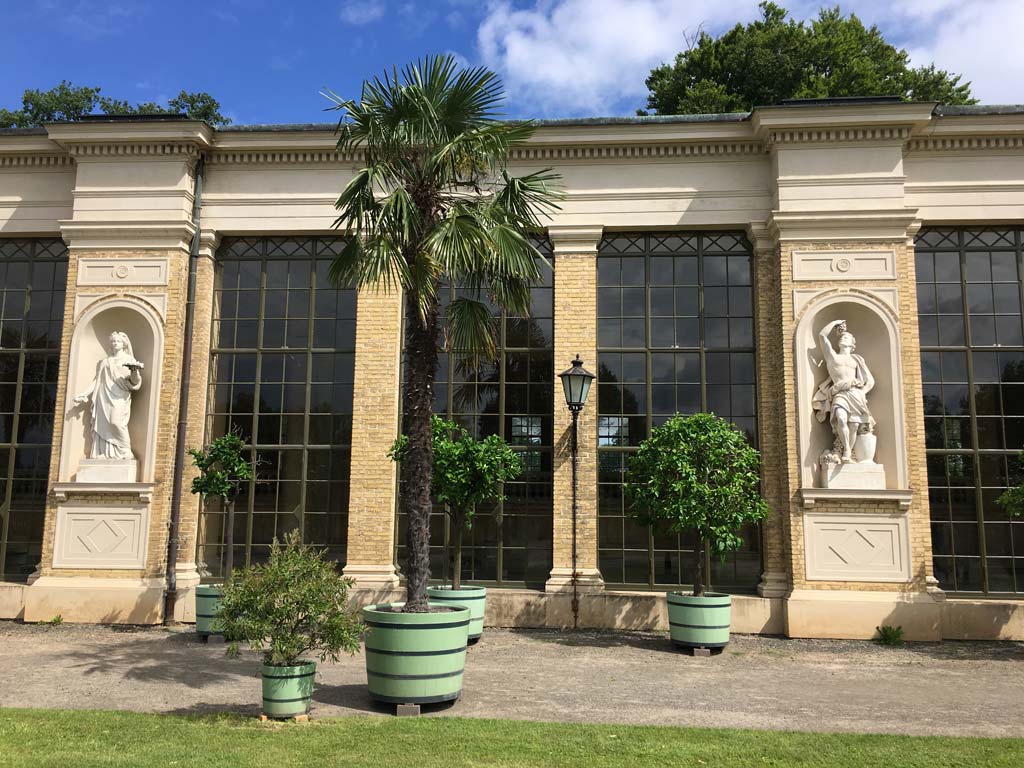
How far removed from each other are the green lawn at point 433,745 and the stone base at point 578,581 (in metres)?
6.27

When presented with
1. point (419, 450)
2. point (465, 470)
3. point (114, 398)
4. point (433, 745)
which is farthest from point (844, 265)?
point (114, 398)

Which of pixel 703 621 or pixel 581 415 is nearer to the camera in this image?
pixel 703 621

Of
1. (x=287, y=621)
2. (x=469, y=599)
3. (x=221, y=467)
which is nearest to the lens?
(x=287, y=621)

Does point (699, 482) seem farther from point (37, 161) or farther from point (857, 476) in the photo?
point (37, 161)

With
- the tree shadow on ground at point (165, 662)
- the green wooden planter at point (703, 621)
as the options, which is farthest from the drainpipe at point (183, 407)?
the green wooden planter at point (703, 621)

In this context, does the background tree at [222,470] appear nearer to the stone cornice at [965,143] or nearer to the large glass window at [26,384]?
the large glass window at [26,384]

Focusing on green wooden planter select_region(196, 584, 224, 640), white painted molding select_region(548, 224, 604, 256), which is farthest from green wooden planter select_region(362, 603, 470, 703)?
white painted molding select_region(548, 224, 604, 256)

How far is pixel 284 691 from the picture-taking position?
7.98 meters

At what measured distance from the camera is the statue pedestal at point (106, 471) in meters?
14.6

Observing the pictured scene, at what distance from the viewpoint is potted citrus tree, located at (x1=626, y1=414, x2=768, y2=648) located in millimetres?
12125

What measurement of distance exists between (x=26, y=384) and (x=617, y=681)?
1265 cm

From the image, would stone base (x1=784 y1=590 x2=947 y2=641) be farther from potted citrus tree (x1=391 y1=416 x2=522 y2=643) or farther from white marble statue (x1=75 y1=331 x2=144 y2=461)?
white marble statue (x1=75 y1=331 x2=144 y2=461)

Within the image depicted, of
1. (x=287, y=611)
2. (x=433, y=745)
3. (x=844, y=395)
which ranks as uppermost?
(x=844, y=395)

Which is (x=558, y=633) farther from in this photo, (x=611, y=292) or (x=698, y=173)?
(x=698, y=173)
